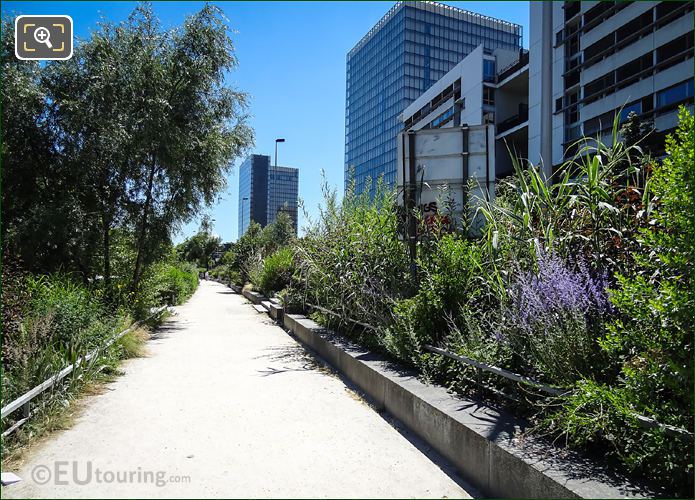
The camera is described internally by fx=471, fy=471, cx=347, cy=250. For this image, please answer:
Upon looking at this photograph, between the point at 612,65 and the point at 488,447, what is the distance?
118ft

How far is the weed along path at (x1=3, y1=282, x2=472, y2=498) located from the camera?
10.7ft

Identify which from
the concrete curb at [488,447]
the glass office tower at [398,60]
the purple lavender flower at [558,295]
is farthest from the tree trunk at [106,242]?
the glass office tower at [398,60]

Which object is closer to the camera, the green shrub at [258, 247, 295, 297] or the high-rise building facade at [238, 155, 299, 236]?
the green shrub at [258, 247, 295, 297]

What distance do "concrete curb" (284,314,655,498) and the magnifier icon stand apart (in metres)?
5.30

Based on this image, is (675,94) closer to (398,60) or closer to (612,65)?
(612,65)

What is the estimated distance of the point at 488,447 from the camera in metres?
3.14

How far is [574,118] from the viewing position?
35.5 meters

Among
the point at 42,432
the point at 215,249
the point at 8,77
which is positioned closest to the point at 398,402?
the point at 42,432

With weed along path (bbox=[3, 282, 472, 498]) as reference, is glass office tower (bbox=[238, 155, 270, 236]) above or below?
above

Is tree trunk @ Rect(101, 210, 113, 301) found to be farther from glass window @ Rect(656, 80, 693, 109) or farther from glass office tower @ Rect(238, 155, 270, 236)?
glass office tower @ Rect(238, 155, 270, 236)

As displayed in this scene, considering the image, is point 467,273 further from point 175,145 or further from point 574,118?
point 574,118

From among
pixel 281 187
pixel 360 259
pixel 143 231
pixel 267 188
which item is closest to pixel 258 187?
pixel 267 188

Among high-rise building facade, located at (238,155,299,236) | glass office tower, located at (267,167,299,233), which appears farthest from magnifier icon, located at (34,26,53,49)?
glass office tower, located at (267,167,299,233)

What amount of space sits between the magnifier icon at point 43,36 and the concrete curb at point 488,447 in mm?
5297
